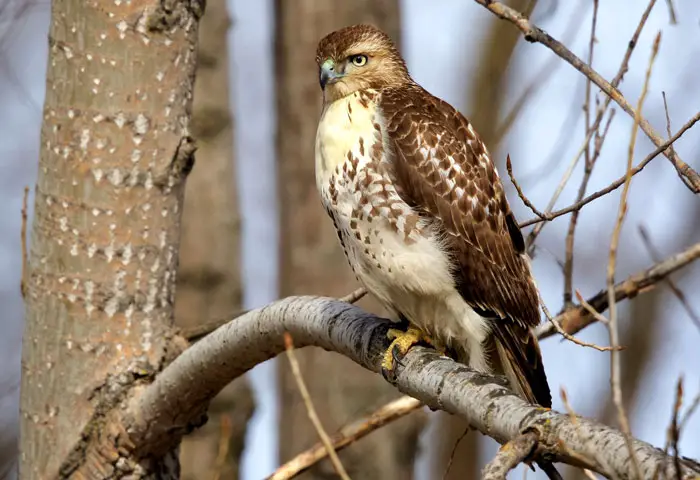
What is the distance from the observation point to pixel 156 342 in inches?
150

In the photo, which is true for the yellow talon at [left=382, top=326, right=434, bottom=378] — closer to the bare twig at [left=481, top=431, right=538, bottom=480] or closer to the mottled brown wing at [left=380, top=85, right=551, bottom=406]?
the mottled brown wing at [left=380, top=85, right=551, bottom=406]

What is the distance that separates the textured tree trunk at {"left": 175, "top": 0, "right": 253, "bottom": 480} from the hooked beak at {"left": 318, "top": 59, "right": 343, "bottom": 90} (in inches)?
95.0

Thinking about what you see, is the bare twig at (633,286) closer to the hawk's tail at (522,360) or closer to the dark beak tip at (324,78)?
the hawk's tail at (522,360)

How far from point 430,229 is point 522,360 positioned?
540 mm

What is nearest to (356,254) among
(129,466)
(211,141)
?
(129,466)

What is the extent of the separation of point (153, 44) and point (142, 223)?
59 centimetres

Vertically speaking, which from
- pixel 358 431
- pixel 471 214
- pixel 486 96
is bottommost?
pixel 358 431

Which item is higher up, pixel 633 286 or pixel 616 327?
pixel 633 286

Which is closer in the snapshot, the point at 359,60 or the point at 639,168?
the point at 639,168

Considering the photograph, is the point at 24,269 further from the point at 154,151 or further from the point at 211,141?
the point at 211,141

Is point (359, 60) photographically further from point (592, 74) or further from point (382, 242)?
point (592, 74)

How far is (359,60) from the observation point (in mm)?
4086

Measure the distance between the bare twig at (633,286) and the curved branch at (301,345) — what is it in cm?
54

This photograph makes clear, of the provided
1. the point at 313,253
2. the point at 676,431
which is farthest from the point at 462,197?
the point at 313,253
